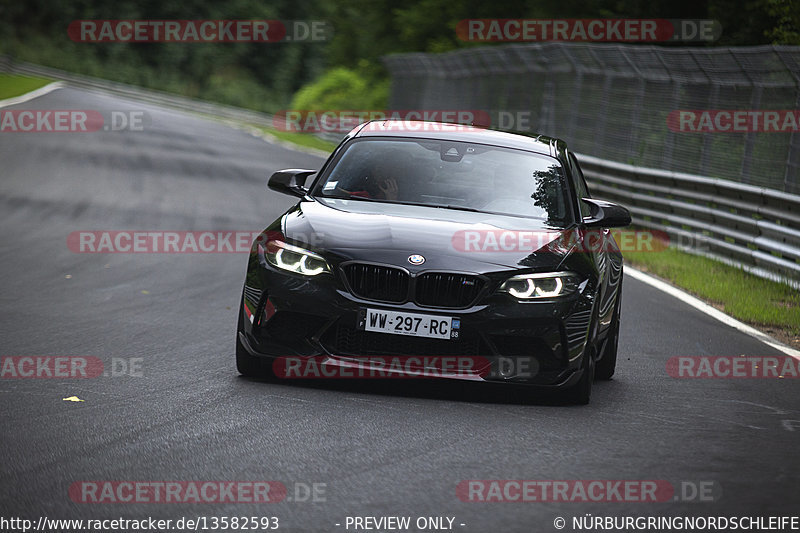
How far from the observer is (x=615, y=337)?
27.2ft

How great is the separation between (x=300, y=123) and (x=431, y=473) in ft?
169

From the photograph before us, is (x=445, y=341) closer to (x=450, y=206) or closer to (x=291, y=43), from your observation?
(x=450, y=206)

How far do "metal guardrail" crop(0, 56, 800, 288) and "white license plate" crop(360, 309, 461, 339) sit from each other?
7.18 meters

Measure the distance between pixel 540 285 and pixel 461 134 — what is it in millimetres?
2067

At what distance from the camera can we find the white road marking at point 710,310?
32.6ft

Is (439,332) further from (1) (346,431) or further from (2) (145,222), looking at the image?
(2) (145,222)

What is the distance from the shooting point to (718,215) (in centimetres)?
1558

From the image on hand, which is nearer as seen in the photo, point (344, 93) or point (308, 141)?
point (308, 141)

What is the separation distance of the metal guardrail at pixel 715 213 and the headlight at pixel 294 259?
7.40 m

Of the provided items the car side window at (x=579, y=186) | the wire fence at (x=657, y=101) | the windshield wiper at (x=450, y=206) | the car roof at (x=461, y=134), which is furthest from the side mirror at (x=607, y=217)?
the wire fence at (x=657, y=101)

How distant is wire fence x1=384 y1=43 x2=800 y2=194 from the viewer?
15992mm

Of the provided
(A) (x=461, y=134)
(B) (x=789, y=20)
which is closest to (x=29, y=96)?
(B) (x=789, y=20)

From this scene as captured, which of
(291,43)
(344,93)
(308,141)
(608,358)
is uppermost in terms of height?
(608,358)

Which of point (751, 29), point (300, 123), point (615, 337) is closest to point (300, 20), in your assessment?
point (300, 123)
